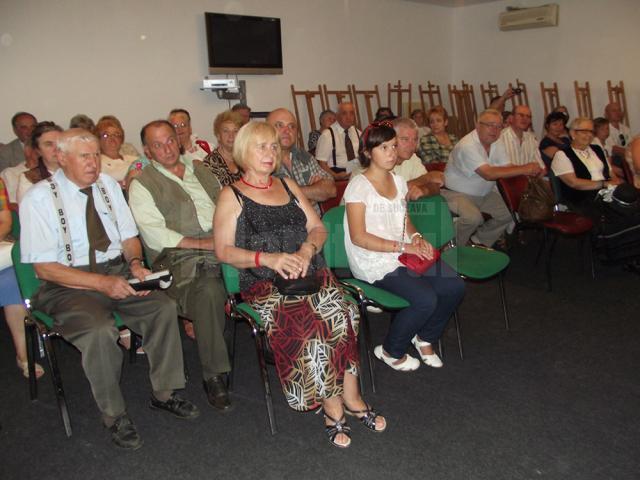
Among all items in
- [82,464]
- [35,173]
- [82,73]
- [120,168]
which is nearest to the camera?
[82,464]

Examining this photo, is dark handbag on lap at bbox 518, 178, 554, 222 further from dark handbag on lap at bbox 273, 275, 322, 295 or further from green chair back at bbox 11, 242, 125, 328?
green chair back at bbox 11, 242, 125, 328

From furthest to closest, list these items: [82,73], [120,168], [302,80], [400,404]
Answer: [302,80] < [82,73] < [120,168] < [400,404]

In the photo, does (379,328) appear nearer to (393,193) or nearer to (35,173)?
(393,193)

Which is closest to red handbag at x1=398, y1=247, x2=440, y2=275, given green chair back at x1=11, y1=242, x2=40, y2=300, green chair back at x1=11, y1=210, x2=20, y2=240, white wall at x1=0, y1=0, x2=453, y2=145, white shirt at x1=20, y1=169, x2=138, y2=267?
white shirt at x1=20, y1=169, x2=138, y2=267

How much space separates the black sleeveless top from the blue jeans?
442mm

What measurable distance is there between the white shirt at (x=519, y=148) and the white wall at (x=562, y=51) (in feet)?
14.2

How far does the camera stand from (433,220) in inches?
122

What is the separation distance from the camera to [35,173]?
3.21 m

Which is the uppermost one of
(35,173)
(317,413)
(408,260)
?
(35,173)

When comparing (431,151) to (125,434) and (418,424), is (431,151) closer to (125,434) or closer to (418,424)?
(418,424)

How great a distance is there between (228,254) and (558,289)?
2.80 metres

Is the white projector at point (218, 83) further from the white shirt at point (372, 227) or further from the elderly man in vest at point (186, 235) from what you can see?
the white shirt at point (372, 227)

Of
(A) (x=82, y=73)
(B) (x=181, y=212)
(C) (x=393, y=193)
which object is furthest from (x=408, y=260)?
Answer: (A) (x=82, y=73)

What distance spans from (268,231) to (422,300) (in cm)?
84
